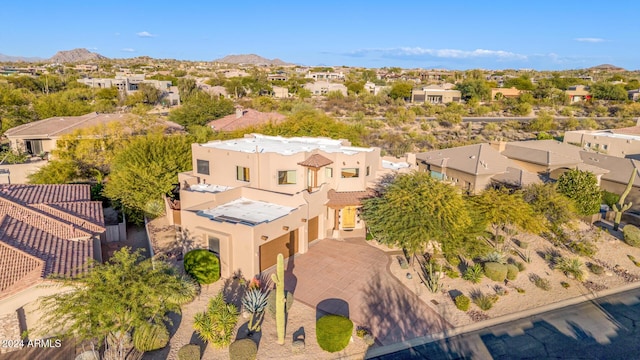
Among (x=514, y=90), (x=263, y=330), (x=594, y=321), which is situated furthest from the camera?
(x=514, y=90)

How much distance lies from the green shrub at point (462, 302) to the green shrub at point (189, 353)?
1235cm

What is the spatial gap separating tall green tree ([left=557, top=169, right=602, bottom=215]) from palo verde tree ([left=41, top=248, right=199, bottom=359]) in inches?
1158

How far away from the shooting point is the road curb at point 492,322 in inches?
650

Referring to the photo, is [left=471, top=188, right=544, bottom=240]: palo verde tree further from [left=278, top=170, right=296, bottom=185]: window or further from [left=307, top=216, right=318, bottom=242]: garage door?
[left=278, top=170, right=296, bottom=185]: window

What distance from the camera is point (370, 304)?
19672 millimetres

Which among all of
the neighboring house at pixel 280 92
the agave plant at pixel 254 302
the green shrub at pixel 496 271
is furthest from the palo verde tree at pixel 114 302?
the neighboring house at pixel 280 92

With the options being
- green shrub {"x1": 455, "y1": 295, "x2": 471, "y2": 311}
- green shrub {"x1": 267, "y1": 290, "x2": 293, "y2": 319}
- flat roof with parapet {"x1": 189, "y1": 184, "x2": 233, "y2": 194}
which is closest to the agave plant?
green shrub {"x1": 267, "y1": 290, "x2": 293, "y2": 319}

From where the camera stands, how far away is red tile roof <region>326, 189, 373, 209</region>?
27.0 meters

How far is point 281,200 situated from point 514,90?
345ft

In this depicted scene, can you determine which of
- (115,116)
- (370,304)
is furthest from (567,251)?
(115,116)

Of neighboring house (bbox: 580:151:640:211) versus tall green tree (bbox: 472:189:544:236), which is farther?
Answer: neighboring house (bbox: 580:151:640:211)

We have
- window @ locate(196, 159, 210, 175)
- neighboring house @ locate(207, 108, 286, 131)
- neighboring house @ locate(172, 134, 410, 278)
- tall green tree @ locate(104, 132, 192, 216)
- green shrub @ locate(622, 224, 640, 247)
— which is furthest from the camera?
neighboring house @ locate(207, 108, 286, 131)

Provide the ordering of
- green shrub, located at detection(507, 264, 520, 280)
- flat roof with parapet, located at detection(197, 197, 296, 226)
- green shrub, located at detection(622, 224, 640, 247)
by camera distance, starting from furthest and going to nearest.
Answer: green shrub, located at detection(622, 224, 640, 247) < flat roof with parapet, located at detection(197, 197, 296, 226) < green shrub, located at detection(507, 264, 520, 280)

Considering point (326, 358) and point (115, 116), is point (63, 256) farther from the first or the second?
point (115, 116)
